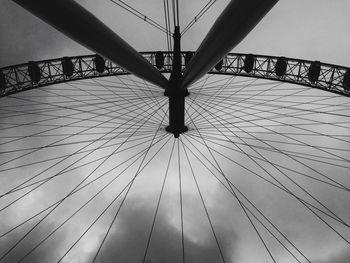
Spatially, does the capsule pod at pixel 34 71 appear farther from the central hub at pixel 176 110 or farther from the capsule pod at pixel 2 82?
the central hub at pixel 176 110

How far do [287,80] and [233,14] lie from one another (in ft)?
50.9

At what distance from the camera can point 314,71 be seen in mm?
16906

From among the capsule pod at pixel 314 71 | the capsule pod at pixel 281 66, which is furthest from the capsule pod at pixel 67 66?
the capsule pod at pixel 314 71

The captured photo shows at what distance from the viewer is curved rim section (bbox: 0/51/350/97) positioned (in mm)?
16266

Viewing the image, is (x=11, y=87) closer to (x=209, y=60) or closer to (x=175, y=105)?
(x=175, y=105)

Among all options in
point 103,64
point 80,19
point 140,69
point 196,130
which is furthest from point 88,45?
point 103,64

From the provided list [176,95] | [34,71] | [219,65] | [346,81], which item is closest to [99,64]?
[34,71]

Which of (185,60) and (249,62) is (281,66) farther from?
(185,60)

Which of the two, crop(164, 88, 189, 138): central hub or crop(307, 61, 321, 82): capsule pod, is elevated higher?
crop(307, 61, 321, 82): capsule pod

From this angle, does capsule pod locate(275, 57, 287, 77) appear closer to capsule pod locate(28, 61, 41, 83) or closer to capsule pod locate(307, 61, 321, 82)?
capsule pod locate(307, 61, 321, 82)

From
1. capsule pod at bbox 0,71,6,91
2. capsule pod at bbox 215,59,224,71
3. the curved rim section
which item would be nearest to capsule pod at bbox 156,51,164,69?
the curved rim section

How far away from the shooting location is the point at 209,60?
5.30m

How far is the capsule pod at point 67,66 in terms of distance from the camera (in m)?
17.2

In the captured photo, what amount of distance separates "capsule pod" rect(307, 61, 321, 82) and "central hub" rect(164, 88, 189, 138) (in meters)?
9.38
